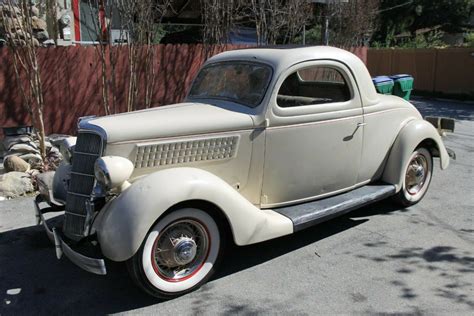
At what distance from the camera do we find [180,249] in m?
3.62

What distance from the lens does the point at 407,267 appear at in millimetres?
4145

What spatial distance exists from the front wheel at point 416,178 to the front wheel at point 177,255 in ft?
8.69

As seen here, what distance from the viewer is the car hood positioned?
3676mm

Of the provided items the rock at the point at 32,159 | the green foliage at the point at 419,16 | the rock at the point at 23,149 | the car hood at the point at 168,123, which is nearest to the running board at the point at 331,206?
the car hood at the point at 168,123

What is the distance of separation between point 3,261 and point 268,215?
7.93ft

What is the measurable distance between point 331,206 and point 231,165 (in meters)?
1.11

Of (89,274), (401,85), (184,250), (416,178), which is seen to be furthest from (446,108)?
(89,274)

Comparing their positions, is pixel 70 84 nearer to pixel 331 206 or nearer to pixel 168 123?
pixel 168 123

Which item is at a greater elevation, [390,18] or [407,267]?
[390,18]

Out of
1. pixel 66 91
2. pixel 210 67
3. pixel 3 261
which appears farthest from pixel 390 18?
pixel 3 261

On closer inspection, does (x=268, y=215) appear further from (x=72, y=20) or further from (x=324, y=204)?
(x=72, y=20)

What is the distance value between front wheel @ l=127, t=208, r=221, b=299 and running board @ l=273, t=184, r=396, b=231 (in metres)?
0.81

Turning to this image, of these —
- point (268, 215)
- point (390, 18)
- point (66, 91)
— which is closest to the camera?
point (268, 215)

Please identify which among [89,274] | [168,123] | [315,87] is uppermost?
[315,87]
